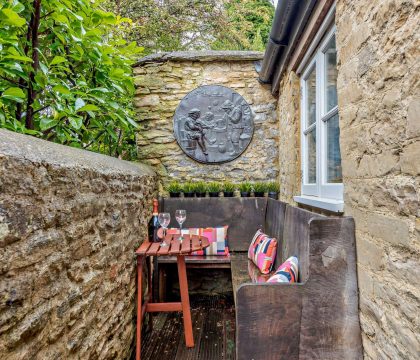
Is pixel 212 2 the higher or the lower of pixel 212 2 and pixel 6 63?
the higher

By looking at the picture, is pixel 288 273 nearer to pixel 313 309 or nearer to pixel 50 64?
pixel 313 309

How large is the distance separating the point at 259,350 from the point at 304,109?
1998mm

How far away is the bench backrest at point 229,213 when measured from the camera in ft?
11.4

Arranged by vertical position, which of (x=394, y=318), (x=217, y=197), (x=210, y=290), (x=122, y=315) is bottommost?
(x=210, y=290)

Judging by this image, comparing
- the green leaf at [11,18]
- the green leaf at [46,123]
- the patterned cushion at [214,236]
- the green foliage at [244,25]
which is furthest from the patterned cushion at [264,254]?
the green foliage at [244,25]

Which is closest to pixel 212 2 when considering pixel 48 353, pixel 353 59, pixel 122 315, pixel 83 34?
pixel 83 34

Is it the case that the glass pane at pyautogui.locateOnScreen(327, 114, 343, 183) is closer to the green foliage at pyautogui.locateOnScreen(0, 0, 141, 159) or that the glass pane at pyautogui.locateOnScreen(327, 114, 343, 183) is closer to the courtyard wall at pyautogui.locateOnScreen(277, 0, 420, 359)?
the courtyard wall at pyautogui.locateOnScreen(277, 0, 420, 359)

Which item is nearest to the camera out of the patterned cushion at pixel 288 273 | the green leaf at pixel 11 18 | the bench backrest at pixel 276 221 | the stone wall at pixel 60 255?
the stone wall at pixel 60 255

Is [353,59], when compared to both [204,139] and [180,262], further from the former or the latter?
[204,139]

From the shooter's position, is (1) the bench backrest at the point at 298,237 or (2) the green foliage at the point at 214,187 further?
(2) the green foliage at the point at 214,187

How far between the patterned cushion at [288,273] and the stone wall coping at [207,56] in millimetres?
2880

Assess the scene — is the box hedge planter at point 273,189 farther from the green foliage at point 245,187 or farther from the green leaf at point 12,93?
the green leaf at point 12,93

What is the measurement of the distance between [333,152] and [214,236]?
185 centimetres

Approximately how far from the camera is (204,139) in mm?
3744
